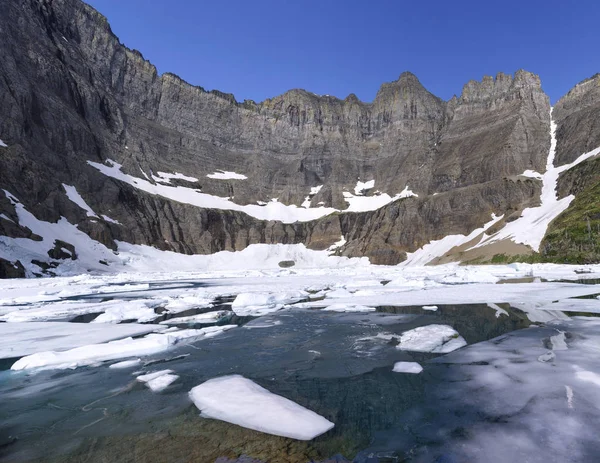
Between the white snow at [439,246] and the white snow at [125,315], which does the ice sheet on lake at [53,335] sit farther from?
the white snow at [439,246]

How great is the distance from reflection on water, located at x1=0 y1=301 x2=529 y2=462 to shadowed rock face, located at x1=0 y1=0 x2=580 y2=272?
67.0 meters

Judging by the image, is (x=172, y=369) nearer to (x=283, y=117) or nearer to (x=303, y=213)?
(x=303, y=213)

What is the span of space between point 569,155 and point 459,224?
3561 centimetres

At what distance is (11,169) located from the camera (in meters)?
72.4

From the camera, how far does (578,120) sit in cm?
10338

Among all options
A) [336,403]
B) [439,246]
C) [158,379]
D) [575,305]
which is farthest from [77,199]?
[575,305]

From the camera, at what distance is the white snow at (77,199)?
86.7 meters

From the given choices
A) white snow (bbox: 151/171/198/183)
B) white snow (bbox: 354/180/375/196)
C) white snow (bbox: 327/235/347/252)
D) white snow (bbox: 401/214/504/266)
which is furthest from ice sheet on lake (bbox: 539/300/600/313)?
white snow (bbox: 354/180/375/196)

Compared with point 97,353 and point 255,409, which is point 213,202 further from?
point 255,409

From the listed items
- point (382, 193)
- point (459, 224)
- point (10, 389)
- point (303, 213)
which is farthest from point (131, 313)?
point (382, 193)

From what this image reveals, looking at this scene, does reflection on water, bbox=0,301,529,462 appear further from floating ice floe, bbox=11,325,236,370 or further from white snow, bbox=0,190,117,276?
white snow, bbox=0,190,117,276

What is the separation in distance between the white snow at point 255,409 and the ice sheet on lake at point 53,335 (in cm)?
699

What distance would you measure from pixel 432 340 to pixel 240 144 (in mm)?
145686

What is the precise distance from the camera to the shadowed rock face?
9094 centimetres
